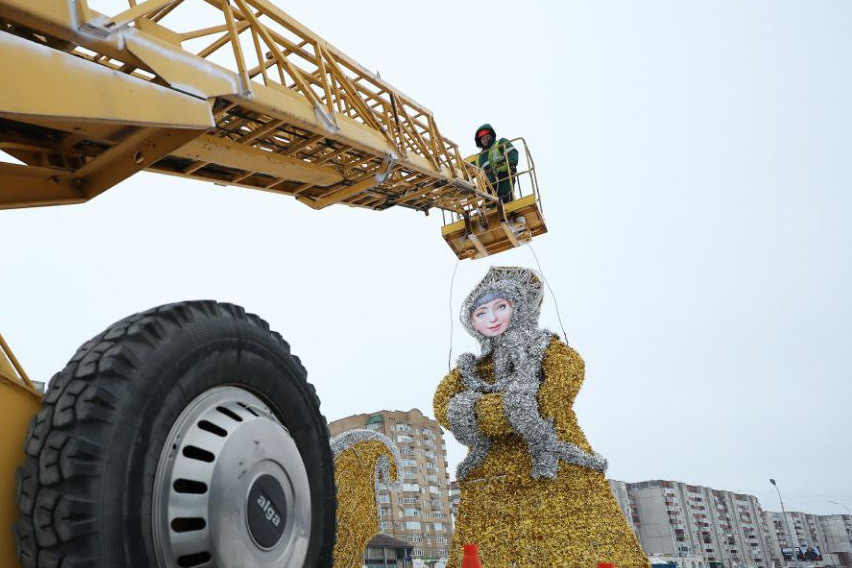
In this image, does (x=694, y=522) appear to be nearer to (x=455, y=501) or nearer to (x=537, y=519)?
(x=455, y=501)

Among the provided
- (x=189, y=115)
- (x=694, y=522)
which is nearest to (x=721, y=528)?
(x=694, y=522)

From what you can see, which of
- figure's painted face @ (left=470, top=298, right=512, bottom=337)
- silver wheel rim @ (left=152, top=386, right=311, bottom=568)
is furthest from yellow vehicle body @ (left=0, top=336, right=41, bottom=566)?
figure's painted face @ (left=470, top=298, right=512, bottom=337)

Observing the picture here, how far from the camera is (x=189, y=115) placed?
3.32 metres

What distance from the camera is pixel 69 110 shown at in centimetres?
251

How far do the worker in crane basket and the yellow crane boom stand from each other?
242cm

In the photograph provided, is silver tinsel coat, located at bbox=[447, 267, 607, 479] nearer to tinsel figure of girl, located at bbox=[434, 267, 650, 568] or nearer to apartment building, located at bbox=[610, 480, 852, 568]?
tinsel figure of girl, located at bbox=[434, 267, 650, 568]

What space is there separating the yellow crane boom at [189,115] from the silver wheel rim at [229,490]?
54.8 inches

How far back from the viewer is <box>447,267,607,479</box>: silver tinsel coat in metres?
8.86

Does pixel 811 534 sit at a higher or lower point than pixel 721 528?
lower

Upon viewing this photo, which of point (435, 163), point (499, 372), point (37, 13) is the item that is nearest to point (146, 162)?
point (37, 13)

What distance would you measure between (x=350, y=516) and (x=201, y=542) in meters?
8.20

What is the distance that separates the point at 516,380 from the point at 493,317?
54.3 inches

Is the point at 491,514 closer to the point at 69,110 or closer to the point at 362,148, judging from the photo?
the point at 362,148

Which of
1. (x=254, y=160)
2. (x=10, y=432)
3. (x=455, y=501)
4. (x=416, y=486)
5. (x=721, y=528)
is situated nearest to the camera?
(x=10, y=432)
